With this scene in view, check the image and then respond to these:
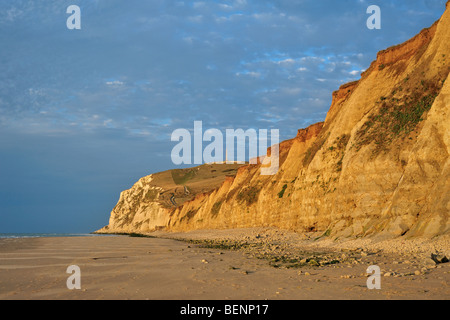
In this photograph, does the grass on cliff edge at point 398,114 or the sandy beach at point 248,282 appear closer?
the sandy beach at point 248,282

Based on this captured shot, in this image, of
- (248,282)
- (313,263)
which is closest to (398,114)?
(313,263)

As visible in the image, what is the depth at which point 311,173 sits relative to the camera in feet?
92.8

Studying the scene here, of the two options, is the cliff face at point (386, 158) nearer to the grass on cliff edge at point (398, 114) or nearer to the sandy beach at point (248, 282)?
the grass on cliff edge at point (398, 114)

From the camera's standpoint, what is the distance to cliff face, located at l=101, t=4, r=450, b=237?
50.2ft

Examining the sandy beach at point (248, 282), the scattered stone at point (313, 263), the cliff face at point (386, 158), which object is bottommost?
the scattered stone at point (313, 263)

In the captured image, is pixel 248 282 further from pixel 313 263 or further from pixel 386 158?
pixel 386 158

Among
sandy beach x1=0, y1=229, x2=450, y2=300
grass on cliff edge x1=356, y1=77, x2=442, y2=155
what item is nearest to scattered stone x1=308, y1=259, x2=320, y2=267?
sandy beach x1=0, y1=229, x2=450, y2=300

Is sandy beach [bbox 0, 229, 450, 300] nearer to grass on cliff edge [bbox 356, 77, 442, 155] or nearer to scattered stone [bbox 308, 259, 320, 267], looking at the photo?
scattered stone [bbox 308, 259, 320, 267]

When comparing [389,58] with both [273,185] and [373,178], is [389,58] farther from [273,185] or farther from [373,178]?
[273,185]

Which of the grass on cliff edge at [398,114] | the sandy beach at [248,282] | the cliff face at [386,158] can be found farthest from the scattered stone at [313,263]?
the grass on cliff edge at [398,114]

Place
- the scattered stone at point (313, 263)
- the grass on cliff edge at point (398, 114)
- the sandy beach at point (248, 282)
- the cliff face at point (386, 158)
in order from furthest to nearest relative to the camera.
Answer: the grass on cliff edge at point (398, 114) < the cliff face at point (386, 158) < the scattered stone at point (313, 263) < the sandy beach at point (248, 282)

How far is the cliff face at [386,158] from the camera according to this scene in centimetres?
1529

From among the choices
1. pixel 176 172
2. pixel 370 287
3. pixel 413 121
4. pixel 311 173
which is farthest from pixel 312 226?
pixel 176 172
